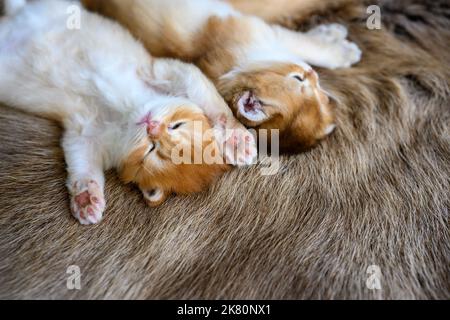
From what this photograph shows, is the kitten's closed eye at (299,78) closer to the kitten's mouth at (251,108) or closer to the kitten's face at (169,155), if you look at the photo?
the kitten's mouth at (251,108)

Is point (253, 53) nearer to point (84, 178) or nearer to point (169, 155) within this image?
point (169, 155)

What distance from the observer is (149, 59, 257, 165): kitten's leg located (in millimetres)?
1165

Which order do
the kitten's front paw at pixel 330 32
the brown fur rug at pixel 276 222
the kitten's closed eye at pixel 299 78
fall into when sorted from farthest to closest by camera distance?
the kitten's front paw at pixel 330 32
the kitten's closed eye at pixel 299 78
the brown fur rug at pixel 276 222

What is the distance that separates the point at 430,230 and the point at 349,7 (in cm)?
69

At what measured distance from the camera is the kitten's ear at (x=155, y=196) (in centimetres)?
111

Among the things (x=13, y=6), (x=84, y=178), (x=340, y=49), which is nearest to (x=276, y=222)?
(x=84, y=178)

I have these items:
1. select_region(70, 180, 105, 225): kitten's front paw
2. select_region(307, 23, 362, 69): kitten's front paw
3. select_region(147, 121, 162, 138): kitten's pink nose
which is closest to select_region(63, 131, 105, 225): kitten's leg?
select_region(70, 180, 105, 225): kitten's front paw

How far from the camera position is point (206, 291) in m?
1.01

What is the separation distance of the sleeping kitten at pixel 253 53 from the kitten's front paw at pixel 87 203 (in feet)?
1.24

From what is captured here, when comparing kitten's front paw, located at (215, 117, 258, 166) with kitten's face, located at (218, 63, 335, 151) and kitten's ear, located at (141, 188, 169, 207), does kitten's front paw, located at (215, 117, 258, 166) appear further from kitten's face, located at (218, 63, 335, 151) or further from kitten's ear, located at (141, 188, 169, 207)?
kitten's ear, located at (141, 188, 169, 207)

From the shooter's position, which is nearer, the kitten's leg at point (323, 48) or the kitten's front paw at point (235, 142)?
the kitten's front paw at point (235, 142)

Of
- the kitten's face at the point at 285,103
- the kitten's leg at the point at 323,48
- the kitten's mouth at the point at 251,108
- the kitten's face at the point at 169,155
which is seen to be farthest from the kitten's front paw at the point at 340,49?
the kitten's face at the point at 169,155

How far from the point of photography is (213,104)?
48.1 inches

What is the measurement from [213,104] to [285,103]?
0.57 ft
